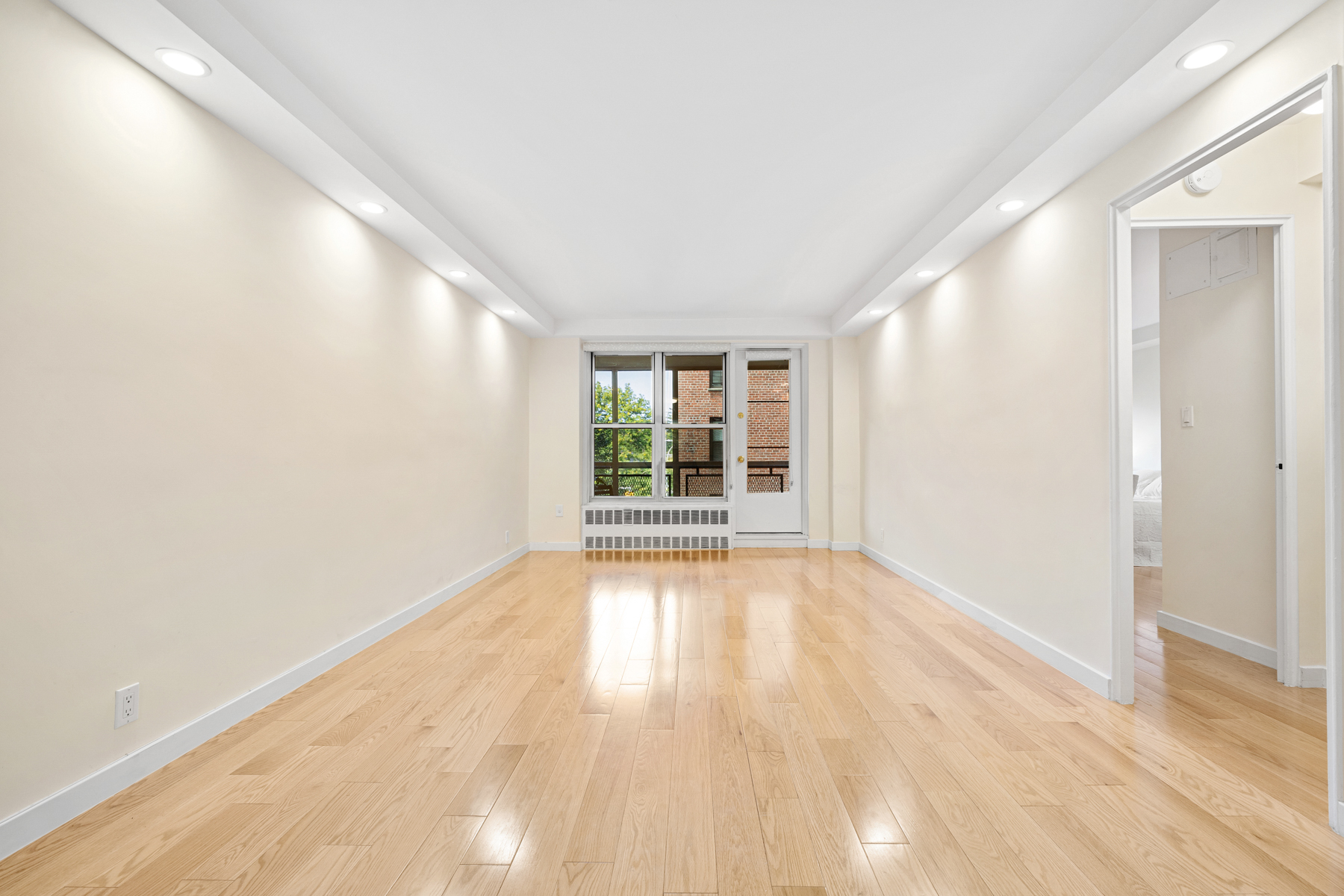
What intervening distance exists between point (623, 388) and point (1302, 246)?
17.7 ft

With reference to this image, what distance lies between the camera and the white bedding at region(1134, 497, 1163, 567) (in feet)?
17.7

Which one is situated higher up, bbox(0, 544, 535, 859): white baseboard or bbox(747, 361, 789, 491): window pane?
bbox(747, 361, 789, 491): window pane

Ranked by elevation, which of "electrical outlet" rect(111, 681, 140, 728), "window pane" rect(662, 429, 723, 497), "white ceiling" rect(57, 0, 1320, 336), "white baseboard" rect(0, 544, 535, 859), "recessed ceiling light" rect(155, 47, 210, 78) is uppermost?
"white ceiling" rect(57, 0, 1320, 336)

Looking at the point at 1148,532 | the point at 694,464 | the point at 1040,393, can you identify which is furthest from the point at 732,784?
the point at 1148,532

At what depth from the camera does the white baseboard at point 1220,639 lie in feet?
9.50

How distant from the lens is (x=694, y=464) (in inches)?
271

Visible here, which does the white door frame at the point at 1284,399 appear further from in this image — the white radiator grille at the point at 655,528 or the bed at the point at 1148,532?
the white radiator grille at the point at 655,528

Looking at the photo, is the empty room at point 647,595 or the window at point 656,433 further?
the window at point 656,433

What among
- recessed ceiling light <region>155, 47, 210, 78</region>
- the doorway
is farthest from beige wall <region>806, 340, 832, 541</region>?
→ recessed ceiling light <region>155, 47, 210, 78</region>

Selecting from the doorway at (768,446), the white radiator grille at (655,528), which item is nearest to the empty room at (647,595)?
the white radiator grille at (655,528)

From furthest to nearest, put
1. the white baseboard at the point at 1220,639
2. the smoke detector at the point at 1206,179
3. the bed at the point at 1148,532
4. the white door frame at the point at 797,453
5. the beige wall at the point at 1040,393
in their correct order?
1. the white door frame at the point at 797,453
2. the bed at the point at 1148,532
3. the white baseboard at the point at 1220,639
4. the smoke detector at the point at 1206,179
5. the beige wall at the point at 1040,393

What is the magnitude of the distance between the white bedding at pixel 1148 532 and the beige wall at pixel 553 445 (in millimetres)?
5383

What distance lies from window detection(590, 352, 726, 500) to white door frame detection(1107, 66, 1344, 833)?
453cm

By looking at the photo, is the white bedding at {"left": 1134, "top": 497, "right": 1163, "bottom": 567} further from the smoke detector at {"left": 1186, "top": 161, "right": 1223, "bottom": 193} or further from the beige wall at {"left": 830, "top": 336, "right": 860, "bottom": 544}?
the smoke detector at {"left": 1186, "top": 161, "right": 1223, "bottom": 193}
